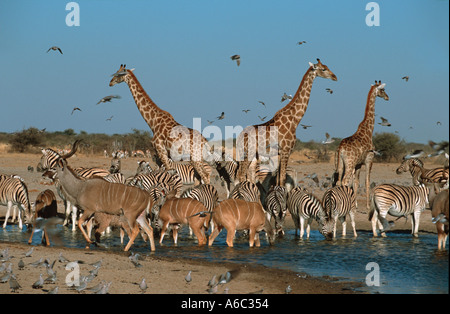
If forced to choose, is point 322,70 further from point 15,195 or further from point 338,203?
point 15,195

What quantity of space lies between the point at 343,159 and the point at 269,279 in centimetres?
744

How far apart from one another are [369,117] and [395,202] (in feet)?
15.9

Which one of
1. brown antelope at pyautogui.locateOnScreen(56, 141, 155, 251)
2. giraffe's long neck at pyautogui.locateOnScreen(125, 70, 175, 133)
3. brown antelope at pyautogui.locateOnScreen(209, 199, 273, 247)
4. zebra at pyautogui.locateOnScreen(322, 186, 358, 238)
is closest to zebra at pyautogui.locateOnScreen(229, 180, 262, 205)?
zebra at pyautogui.locateOnScreen(322, 186, 358, 238)

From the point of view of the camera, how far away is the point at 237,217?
1199 cm

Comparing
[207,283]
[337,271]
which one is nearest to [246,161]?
[337,271]

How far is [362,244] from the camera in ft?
41.8

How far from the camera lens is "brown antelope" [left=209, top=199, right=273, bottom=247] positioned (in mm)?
11977

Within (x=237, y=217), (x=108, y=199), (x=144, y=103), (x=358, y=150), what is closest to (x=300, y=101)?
(x=358, y=150)

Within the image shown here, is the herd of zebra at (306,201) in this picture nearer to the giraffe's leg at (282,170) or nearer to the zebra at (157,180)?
the zebra at (157,180)

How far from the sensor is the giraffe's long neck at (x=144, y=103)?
56.4 ft

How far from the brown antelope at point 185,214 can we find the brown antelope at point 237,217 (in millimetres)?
250

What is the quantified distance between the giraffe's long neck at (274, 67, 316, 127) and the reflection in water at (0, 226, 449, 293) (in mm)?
3371

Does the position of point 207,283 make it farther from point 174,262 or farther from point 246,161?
point 246,161
